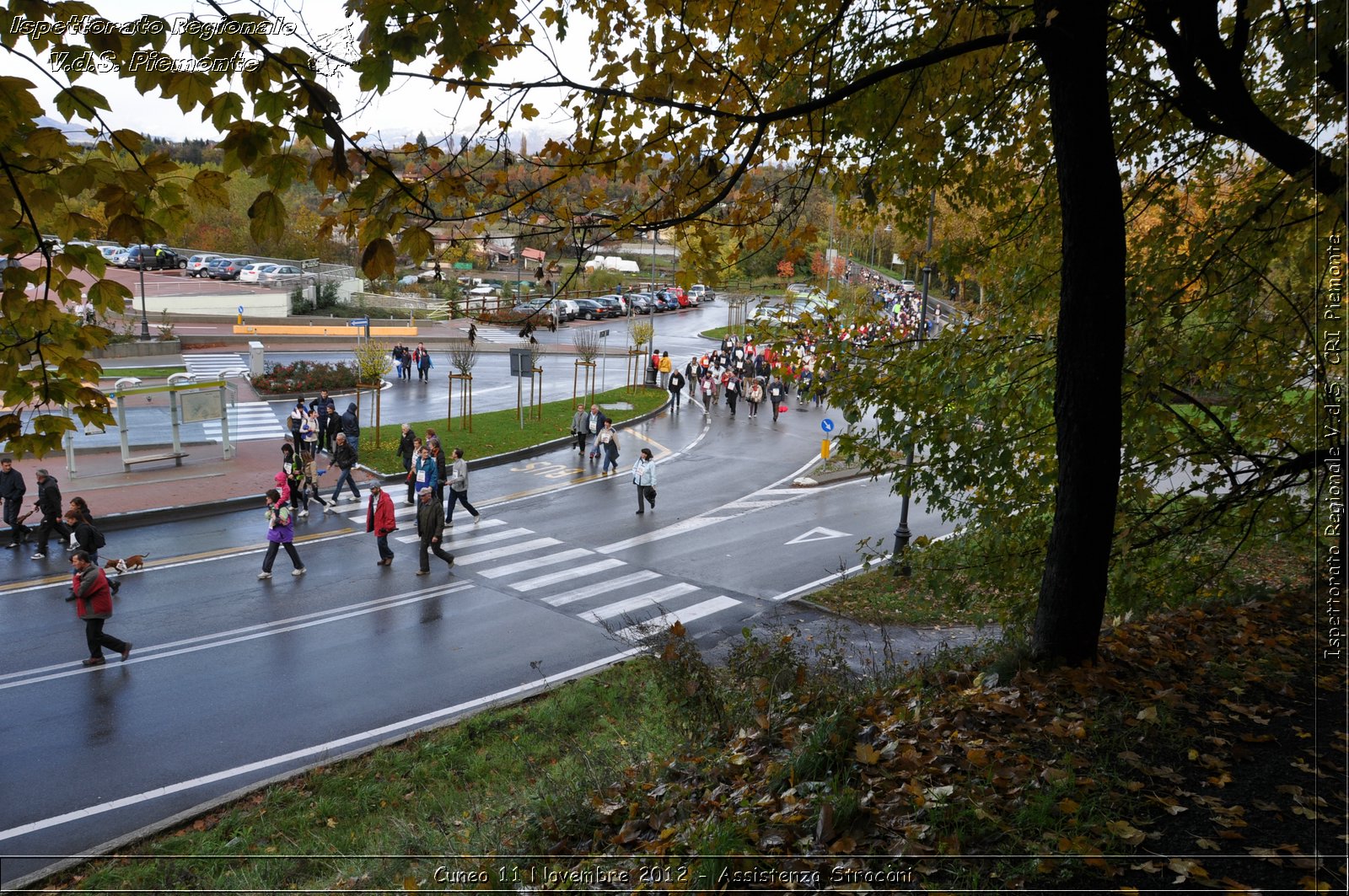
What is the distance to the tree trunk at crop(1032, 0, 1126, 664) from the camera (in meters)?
4.99

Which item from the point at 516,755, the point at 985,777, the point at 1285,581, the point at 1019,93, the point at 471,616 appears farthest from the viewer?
the point at 471,616

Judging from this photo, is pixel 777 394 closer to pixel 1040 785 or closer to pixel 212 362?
pixel 212 362

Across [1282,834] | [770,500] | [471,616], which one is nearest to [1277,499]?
[1282,834]

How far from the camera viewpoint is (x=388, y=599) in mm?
13891

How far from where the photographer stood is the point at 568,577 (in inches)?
604

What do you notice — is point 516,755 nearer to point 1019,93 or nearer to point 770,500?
point 1019,93

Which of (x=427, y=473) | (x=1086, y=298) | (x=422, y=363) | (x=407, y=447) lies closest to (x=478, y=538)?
(x=427, y=473)

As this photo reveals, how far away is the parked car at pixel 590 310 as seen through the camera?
2303 inches

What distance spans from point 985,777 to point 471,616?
10.2 m

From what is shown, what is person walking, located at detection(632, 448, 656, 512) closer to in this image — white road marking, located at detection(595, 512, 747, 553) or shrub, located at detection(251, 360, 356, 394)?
white road marking, located at detection(595, 512, 747, 553)

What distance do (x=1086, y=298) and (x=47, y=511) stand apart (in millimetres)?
16524

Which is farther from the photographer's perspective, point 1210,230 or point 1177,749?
point 1210,230

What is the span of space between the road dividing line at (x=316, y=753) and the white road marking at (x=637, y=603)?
172cm

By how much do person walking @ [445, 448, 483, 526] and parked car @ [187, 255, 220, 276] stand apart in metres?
48.8
